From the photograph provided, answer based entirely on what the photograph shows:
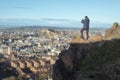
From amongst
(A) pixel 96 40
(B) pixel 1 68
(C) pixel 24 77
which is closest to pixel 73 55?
(A) pixel 96 40

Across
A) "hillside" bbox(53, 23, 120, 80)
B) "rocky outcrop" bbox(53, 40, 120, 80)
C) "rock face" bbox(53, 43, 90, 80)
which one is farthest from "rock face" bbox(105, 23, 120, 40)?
"rock face" bbox(53, 43, 90, 80)

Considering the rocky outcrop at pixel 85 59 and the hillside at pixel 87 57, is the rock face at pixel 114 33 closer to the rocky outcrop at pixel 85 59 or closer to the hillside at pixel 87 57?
the hillside at pixel 87 57

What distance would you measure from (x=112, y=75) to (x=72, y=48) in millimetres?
7058

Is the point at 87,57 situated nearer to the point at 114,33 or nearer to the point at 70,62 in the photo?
the point at 70,62

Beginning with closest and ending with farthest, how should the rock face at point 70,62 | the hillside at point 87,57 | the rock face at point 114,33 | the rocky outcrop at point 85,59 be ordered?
the rocky outcrop at point 85,59 → the hillside at point 87,57 → the rock face at point 70,62 → the rock face at point 114,33

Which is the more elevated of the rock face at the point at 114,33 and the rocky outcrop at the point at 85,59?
the rock face at the point at 114,33

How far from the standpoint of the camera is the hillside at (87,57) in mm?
20562

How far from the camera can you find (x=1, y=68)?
6488 cm

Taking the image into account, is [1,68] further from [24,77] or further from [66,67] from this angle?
[66,67]

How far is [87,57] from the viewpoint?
22.7m

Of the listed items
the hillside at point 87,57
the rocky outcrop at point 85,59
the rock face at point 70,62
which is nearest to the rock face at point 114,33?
the hillside at point 87,57

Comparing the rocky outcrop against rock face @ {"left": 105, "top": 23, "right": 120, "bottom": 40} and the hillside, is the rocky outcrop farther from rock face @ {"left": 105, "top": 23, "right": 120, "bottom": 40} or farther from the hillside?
rock face @ {"left": 105, "top": 23, "right": 120, "bottom": 40}

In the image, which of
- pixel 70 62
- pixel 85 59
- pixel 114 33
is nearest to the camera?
pixel 85 59

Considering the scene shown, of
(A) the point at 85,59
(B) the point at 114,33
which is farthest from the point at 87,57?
(B) the point at 114,33
